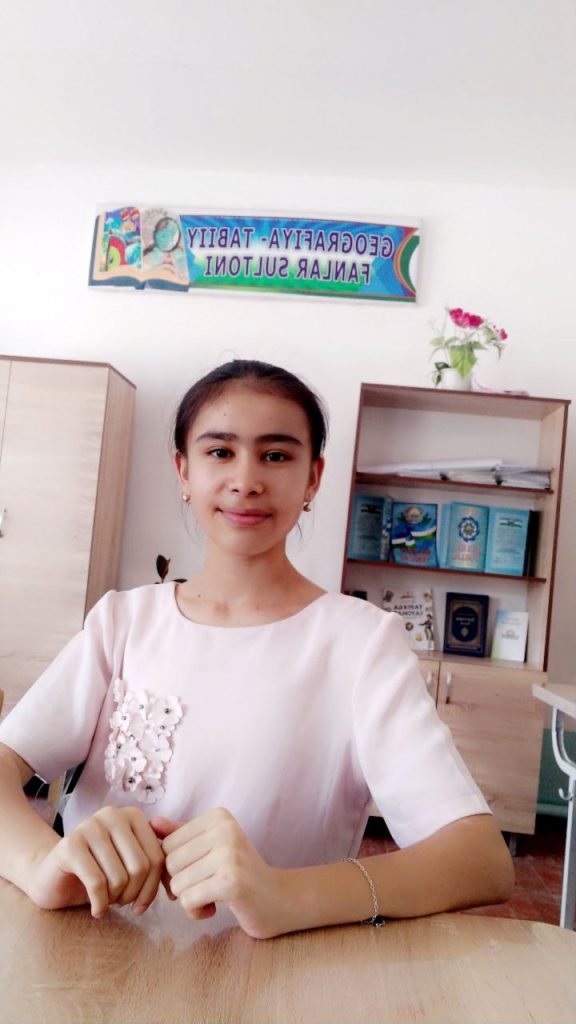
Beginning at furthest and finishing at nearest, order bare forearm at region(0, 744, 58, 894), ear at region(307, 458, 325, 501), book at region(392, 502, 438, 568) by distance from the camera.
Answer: book at region(392, 502, 438, 568)
ear at region(307, 458, 325, 501)
bare forearm at region(0, 744, 58, 894)

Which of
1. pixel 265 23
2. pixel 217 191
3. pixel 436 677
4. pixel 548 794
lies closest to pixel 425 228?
pixel 217 191

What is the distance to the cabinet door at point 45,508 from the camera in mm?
3688

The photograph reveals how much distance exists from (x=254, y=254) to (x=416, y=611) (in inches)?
75.3

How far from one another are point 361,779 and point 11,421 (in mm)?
3091

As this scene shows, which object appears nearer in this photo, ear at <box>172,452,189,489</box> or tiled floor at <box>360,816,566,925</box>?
ear at <box>172,452,189,489</box>

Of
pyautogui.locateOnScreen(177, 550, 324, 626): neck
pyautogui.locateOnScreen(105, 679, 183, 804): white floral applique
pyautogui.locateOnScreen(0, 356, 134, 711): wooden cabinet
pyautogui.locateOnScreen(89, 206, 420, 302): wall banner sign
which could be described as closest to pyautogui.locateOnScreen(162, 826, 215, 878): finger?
pyautogui.locateOnScreen(105, 679, 183, 804): white floral applique

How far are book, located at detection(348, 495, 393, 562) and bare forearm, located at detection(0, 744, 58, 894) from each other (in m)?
3.07

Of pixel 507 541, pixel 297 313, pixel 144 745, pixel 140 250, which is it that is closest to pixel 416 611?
pixel 507 541

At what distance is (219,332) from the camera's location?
4.25m

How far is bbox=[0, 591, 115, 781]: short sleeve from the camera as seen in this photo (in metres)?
1.03

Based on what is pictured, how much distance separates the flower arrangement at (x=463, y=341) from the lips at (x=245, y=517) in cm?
293

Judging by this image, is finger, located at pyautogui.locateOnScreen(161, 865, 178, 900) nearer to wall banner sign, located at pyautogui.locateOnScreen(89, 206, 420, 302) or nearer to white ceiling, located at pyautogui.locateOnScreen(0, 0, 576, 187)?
white ceiling, located at pyautogui.locateOnScreen(0, 0, 576, 187)

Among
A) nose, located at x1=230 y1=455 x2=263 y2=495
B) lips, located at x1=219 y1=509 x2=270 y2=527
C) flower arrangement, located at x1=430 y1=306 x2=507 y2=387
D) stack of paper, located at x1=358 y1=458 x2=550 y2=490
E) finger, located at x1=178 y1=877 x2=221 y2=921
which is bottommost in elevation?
finger, located at x1=178 y1=877 x2=221 y2=921

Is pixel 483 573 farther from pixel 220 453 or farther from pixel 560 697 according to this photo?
pixel 220 453
